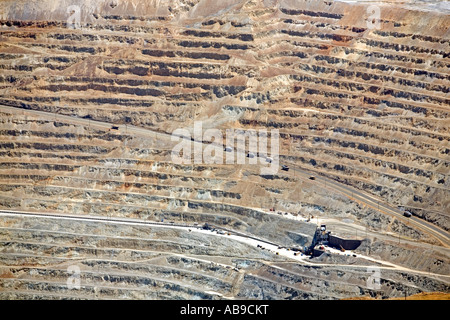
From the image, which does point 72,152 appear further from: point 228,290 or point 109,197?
point 228,290

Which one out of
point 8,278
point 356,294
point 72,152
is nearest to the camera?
point 356,294

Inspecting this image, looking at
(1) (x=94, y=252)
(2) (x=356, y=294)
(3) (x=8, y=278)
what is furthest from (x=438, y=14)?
(3) (x=8, y=278)

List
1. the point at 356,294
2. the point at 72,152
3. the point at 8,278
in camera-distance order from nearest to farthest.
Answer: the point at 356,294 < the point at 8,278 < the point at 72,152

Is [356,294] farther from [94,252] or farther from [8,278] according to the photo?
[8,278]

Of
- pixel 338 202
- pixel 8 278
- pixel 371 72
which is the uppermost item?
pixel 371 72

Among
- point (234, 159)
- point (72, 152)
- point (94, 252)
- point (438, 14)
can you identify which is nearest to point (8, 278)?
point (94, 252)

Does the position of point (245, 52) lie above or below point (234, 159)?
above

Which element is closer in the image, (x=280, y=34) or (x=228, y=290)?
(x=228, y=290)
